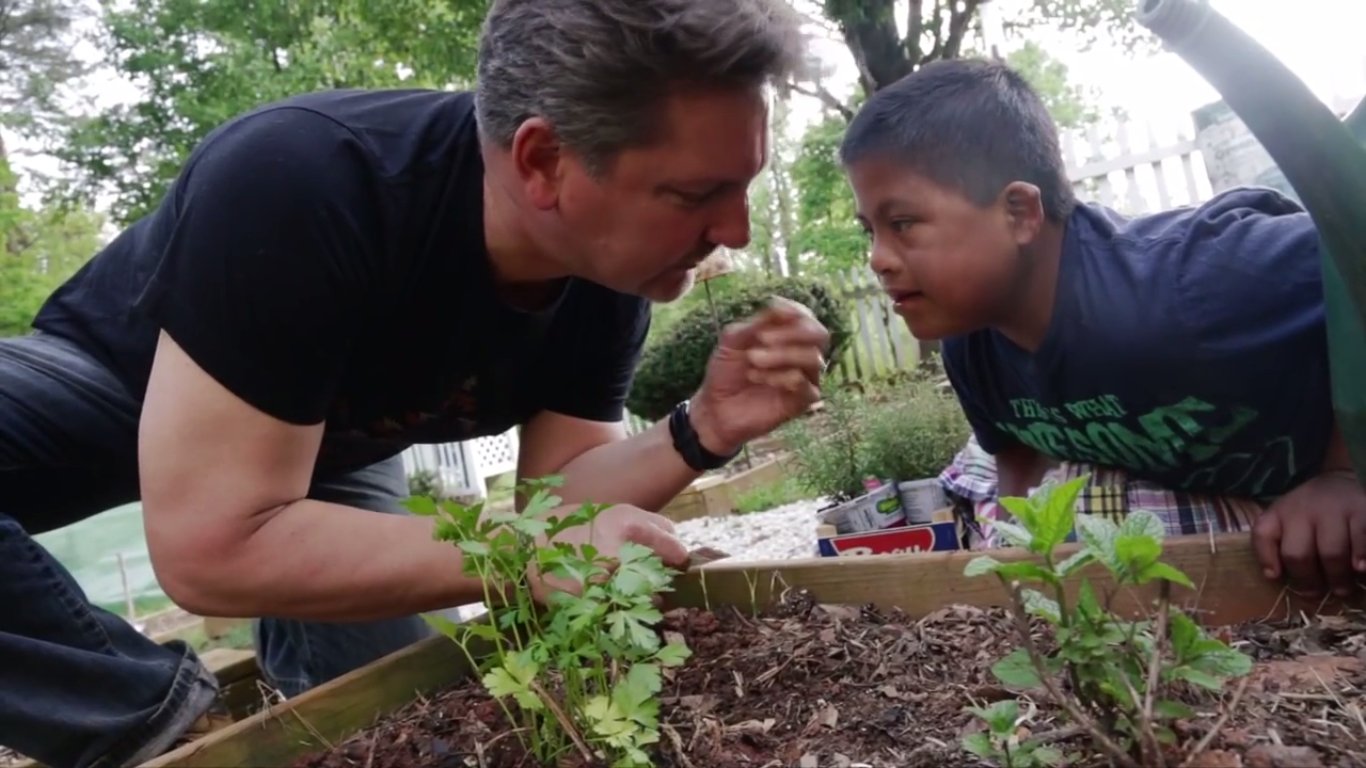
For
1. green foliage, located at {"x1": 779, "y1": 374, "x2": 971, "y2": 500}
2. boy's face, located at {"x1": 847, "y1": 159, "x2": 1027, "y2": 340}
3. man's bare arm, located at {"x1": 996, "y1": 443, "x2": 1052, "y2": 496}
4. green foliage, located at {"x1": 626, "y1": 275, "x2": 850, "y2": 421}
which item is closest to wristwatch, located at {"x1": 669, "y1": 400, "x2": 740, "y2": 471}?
boy's face, located at {"x1": 847, "y1": 159, "x2": 1027, "y2": 340}

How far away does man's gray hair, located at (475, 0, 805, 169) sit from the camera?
1390 millimetres

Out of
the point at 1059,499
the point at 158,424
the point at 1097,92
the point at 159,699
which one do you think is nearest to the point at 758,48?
the point at 1059,499

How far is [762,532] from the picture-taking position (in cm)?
487

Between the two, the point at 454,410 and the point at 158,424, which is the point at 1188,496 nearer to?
the point at 454,410

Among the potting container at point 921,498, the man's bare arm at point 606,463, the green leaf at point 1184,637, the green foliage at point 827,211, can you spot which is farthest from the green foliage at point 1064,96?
the green leaf at point 1184,637

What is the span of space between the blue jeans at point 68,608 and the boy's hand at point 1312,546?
1.56m

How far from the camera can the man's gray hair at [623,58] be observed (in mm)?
1390

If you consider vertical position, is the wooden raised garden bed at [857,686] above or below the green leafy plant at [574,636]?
below

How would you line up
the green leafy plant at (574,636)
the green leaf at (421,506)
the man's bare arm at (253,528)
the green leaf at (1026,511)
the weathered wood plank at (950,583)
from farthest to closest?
the man's bare arm at (253,528) → the weathered wood plank at (950,583) → the green leaf at (421,506) → the green leafy plant at (574,636) → the green leaf at (1026,511)

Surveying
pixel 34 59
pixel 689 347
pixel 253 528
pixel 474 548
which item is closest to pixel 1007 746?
pixel 474 548

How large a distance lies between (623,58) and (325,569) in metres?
0.81

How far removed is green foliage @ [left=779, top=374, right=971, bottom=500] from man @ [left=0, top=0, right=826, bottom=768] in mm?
1860

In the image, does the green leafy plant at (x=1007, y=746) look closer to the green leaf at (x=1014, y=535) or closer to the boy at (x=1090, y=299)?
the green leaf at (x=1014, y=535)

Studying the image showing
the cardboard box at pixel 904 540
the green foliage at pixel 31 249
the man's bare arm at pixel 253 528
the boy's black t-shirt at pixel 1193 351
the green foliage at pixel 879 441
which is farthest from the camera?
the green foliage at pixel 31 249
